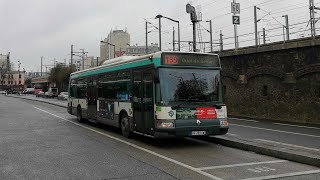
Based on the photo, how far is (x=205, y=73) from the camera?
12.6 metres

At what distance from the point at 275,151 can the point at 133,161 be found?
3.67 m

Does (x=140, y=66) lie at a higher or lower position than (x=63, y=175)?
higher

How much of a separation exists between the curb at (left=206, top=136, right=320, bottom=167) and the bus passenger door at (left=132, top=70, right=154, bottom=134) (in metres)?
2.35

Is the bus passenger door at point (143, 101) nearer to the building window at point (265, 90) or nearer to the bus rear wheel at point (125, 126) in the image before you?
the bus rear wheel at point (125, 126)

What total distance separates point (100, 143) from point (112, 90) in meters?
3.43

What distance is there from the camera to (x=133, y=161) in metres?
9.84

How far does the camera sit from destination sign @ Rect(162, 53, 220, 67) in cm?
1223

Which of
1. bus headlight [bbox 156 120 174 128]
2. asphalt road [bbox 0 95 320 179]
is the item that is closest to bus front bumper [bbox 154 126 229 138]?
bus headlight [bbox 156 120 174 128]

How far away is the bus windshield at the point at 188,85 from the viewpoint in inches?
470

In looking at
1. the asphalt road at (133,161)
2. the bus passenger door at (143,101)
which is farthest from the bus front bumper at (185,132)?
the bus passenger door at (143,101)

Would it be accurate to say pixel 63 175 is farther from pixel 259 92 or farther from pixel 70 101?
pixel 259 92

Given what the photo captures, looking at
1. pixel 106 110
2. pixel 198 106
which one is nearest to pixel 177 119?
pixel 198 106

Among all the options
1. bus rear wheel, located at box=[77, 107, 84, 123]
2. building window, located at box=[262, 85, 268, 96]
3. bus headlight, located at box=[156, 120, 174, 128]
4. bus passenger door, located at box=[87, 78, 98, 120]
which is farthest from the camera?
building window, located at box=[262, 85, 268, 96]

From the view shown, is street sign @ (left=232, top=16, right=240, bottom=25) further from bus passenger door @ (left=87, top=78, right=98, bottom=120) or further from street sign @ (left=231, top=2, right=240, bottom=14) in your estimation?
bus passenger door @ (left=87, top=78, right=98, bottom=120)
